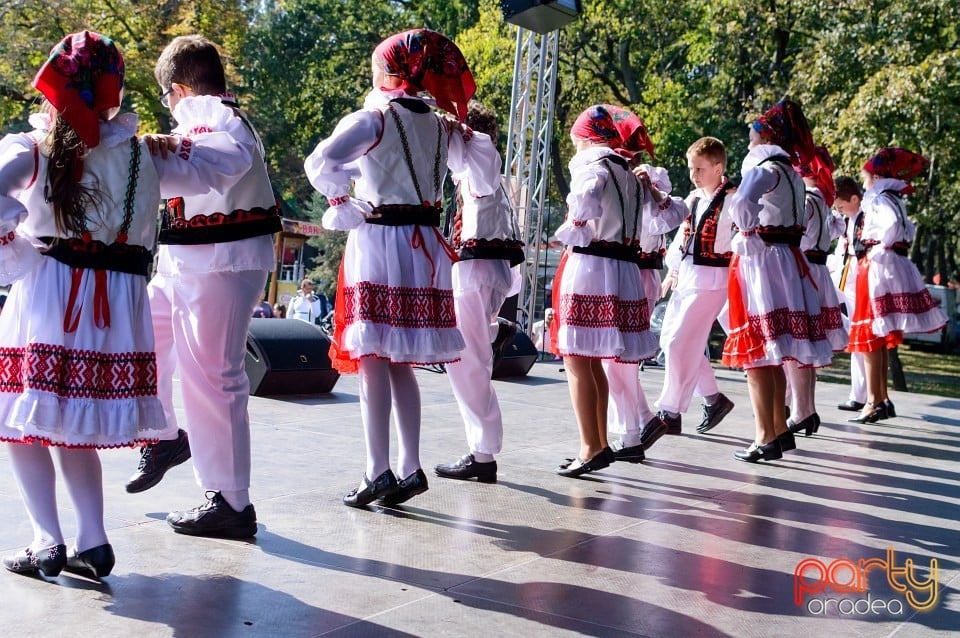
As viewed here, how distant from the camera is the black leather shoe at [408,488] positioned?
4492 millimetres

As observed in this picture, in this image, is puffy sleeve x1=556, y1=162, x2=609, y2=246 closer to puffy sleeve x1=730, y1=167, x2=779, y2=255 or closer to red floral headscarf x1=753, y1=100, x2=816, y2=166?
puffy sleeve x1=730, y1=167, x2=779, y2=255

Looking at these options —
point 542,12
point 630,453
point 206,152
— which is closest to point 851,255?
point 630,453

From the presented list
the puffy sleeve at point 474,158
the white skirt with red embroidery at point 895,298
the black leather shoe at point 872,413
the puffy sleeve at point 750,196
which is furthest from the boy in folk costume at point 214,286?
the white skirt with red embroidery at point 895,298

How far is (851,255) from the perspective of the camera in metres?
8.67

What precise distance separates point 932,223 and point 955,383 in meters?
5.31

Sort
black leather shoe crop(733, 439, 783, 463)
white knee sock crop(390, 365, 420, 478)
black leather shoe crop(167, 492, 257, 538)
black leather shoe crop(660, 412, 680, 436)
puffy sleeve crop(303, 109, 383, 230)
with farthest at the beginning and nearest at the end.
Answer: black leather shoe crop(660, 412, 680, 436)
black leather shoe crop(733, 439, 783, 463)
white knee sock crop(390, 365, 420, 478)
puffy sleeve crop(303, 109, 383, 230)
black leather shoe crop(167, 492, 257, 538)

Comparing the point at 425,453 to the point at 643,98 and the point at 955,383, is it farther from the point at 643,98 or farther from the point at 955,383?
the point at 643,98

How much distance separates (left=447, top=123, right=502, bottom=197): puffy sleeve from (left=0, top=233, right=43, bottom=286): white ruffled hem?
2.04 metres

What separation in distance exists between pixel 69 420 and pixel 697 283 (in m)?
4.44

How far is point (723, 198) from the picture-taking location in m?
6.75

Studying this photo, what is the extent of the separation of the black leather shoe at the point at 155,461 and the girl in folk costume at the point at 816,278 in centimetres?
406

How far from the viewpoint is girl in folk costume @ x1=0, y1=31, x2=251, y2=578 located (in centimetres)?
312

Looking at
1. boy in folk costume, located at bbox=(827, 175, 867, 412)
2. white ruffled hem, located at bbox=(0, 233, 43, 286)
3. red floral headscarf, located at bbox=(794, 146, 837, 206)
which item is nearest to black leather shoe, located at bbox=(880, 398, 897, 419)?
boy in folk costume, located at bbox=(827, 175, 867, 412)

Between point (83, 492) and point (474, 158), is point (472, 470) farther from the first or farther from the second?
point (83, 492)
